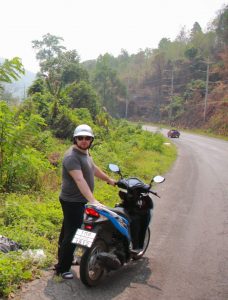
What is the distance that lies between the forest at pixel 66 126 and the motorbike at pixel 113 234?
852mm

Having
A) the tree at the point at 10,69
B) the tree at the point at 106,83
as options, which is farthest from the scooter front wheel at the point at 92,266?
the tree at the point at 106,83

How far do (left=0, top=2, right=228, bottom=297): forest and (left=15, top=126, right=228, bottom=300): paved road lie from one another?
677mm

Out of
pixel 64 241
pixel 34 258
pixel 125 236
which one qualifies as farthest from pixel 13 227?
pixel 125 236

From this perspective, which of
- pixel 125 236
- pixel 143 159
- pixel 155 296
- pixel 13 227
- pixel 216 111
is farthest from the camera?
pixel 216 111

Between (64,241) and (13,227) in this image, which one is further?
(13,227)

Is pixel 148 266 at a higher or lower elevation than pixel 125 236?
lower

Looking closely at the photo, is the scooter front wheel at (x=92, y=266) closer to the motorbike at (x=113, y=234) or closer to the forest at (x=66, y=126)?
the motorbike at (x=113, y=234)

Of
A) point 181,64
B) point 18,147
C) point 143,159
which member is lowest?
point 143,159

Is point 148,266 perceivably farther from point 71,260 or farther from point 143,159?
point 143,159

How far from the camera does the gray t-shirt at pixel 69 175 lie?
5.04 m

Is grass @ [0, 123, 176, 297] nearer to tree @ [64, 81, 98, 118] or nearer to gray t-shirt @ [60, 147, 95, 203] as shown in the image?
gray t-shirt @ [60, 147, 95, 203]

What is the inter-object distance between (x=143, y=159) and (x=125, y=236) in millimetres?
12946

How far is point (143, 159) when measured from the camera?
18266mm

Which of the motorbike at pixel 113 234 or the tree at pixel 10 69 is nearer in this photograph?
the motorbike at pixel 113 234
